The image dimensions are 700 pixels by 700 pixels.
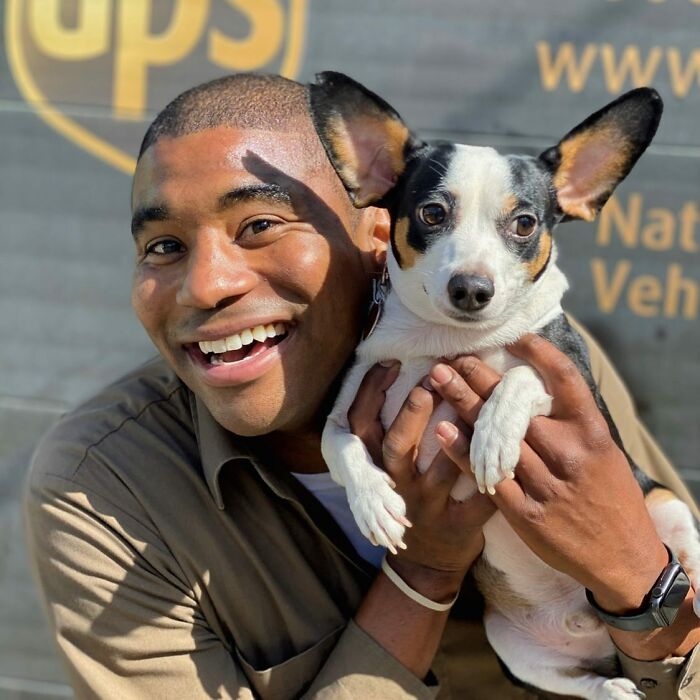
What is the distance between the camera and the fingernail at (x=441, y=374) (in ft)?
5.57

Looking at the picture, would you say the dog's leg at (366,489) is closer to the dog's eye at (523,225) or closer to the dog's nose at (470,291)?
the dog's nose at (470,291)

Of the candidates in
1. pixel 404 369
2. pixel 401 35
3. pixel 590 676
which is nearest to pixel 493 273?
pixel 404 369

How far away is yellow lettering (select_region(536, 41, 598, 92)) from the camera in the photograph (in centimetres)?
269

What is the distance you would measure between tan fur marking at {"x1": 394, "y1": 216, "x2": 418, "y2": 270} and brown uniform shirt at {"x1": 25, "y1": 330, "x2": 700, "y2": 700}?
49 cm

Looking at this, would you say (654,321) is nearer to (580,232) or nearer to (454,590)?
(580,232)

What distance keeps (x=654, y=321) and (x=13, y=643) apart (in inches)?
85.0

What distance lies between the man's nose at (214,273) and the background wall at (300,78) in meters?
1.16

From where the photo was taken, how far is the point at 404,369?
180 centimetres

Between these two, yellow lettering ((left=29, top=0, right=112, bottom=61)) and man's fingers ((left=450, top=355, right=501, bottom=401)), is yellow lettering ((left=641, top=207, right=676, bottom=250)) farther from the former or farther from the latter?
yellow lettering ((left=29, top=0, right=112, bottom=61))

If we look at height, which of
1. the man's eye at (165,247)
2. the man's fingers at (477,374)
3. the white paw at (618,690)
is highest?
the man's eye at (165,247)

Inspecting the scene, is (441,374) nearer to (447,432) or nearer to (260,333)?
(447,432)

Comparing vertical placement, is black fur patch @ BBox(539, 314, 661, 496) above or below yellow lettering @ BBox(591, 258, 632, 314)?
above

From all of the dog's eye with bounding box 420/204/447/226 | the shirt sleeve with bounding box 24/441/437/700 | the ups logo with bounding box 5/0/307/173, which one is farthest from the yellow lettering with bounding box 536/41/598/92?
the shirt sleeve with bounding box 24/441/437/700

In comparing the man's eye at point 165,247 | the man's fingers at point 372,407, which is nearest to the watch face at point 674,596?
the man's fingers at point 372,407
